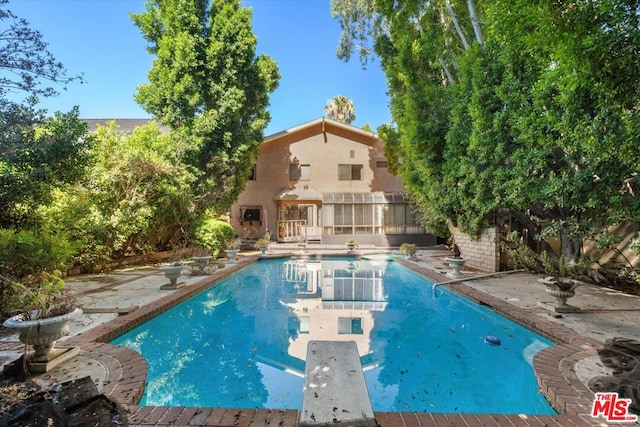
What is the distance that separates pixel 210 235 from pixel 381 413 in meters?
10.6

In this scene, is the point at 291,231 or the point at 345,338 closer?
the point at 345,338

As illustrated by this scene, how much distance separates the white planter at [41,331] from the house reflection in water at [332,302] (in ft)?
9.59

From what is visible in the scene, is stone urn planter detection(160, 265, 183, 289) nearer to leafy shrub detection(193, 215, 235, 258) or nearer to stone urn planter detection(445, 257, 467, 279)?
leafy shrub detection(193, 215, 235, 258)

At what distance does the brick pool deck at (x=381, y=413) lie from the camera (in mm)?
2543

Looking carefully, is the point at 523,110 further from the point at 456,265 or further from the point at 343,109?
the point at 343,109

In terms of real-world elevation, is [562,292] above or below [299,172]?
below

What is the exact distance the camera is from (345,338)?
5.13 metres

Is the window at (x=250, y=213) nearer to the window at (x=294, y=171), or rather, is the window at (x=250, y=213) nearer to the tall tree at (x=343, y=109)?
the window at (x=294, y=171)

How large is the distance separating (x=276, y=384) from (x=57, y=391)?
7.08ft

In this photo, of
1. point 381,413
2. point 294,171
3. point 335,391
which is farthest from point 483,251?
point 294,171

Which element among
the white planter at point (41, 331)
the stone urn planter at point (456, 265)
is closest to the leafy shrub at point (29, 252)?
the white planter at point (41, 331)

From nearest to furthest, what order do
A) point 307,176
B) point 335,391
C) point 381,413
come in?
point 335,391
point 381,413
point 307,176

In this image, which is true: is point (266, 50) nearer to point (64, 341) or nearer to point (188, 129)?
point (188, 129)

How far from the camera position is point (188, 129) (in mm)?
12977
